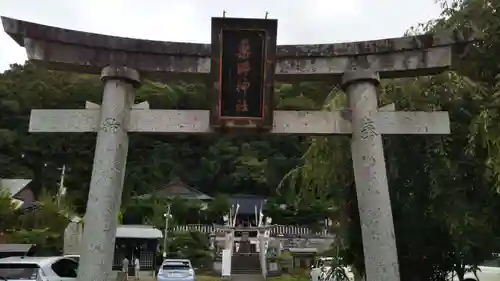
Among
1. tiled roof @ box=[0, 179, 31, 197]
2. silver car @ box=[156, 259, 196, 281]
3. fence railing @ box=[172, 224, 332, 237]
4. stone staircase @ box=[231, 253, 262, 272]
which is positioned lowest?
silver car @ box=[156, 259, 196, 281]

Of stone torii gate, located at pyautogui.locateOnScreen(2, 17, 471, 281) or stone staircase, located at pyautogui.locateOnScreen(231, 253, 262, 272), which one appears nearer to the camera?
stone torii gate, located at pyautogui.locateOnScreen(2, 17, 471, 281)

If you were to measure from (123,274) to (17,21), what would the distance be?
68.3 ft

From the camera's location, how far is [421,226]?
934cm

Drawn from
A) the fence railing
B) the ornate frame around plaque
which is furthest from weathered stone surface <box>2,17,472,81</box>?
the fence railing

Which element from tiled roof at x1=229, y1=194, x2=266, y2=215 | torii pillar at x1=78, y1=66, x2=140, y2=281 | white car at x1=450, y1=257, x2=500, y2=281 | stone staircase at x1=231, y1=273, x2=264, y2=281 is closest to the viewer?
torii pillar at x1=78, y1=66, x2=140, y2=281

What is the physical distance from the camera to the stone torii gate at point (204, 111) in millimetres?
7547

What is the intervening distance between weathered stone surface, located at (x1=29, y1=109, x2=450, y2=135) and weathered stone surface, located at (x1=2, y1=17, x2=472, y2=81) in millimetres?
700

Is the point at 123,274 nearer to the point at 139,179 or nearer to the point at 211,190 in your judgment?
the point at 139,179

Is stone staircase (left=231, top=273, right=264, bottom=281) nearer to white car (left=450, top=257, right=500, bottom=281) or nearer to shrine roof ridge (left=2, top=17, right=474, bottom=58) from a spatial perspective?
white car (left=450, top=257, right=500, bottom=281)

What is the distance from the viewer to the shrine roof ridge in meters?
7.72

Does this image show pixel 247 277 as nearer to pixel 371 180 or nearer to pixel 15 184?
pixel 15 184

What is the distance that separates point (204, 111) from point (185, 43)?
1.17 meters

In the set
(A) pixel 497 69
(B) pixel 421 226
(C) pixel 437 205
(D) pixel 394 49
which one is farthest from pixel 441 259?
(D) pixel 394 49

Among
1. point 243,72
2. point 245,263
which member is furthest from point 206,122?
point 245,263
